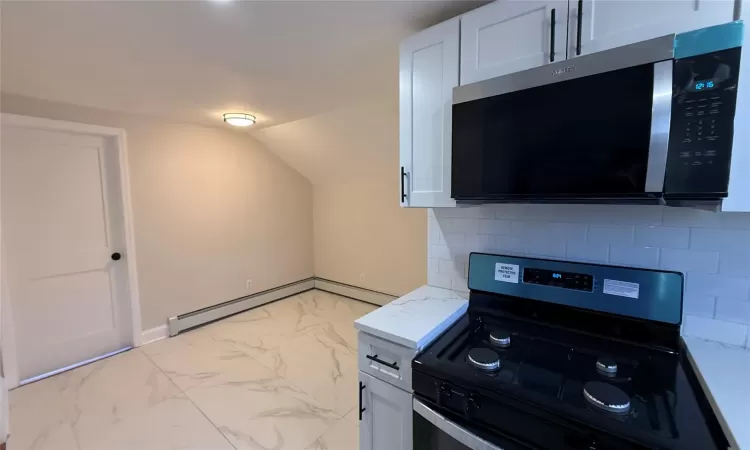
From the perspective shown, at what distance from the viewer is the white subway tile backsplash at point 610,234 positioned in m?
1.34

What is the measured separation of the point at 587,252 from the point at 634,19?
2.95ft

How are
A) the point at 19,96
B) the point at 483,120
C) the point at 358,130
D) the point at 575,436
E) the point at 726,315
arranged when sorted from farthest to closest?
1. the point at 358,130
2. the point at 19,96
3. the point at 483,120
4. the point at 726,315
5. the point at 575,436

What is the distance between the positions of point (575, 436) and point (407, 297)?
971 millimetres

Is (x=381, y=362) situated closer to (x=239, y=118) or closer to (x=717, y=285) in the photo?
(x=717, y=285)

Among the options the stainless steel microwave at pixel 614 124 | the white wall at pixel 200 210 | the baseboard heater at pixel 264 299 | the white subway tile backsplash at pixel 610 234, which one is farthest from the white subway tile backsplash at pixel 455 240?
the white wall at pixel 200 210

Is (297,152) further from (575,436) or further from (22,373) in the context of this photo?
(575,436)

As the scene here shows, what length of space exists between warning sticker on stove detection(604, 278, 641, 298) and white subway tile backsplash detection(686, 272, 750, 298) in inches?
8.1

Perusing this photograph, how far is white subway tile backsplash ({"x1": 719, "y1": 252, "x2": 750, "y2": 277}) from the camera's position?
1146 mm

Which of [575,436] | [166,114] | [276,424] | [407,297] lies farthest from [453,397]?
[166,114]

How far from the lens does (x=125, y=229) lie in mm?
3039

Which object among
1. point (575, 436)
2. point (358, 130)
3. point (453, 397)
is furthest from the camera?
point (358, 130)

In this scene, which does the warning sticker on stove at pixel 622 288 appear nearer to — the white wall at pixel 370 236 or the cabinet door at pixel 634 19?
the cabinet door at pixel 634 19

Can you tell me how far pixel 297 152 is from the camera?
4.13 metres

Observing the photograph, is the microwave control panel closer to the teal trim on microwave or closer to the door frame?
the teal trim on microwave
